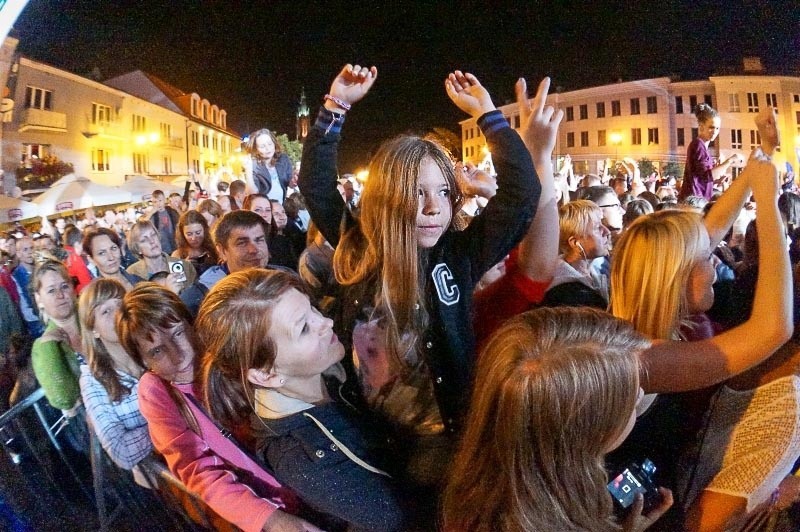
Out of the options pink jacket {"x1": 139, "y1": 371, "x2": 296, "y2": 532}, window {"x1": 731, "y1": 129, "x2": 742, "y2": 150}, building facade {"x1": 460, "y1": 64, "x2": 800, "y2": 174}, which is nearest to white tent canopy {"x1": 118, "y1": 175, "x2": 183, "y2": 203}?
pink jacket {"x1": 139, "y1": 371, "x2": 296, "y2": 532}

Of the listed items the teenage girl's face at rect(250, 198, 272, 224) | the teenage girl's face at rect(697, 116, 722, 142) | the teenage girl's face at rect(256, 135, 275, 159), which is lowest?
the teenage girl's face at rect(250, 198, 272, 224)

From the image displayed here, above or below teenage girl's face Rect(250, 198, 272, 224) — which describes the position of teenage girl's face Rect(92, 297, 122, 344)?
below

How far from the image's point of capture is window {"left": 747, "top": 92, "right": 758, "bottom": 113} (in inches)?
72.1

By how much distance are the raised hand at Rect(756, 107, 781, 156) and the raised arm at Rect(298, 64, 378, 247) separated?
4.12ft

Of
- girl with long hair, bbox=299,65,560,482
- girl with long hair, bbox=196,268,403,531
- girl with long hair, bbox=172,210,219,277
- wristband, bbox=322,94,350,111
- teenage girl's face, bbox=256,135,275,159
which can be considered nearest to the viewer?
girl with long hair, bbox=196,268,403,531

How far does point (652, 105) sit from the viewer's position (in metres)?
1.91

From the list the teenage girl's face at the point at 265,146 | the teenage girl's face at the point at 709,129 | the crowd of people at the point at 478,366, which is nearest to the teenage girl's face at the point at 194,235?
the teenage girl's face at the point at 265,146

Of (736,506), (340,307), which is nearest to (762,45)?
(736,506)

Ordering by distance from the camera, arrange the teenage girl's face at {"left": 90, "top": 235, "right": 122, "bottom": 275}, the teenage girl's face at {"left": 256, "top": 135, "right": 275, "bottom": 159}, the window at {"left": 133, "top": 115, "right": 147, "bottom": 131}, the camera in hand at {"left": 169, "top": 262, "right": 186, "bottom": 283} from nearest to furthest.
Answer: the window at {"left": 133, "top": 115, "right": 147, "bottom": 131} → the teenage girl's face at {"left": 256, "top": 135, "right": 275, "bottom": 159} → the camera in hand at {"left": 169, "top": 262, "right": 186, "bottom": 283} → the teenage girl's face at {"left": 90, "top": 235, "right": 122, "bottom": 275}

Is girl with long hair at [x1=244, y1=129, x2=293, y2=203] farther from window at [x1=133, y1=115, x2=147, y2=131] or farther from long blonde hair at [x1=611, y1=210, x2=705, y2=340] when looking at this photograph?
long blonde hair at [x1=611, y1=210, x2=705, y2=340]

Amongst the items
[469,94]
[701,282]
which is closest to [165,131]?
[469,94]

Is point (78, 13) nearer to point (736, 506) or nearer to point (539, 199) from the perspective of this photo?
point (539, 199)

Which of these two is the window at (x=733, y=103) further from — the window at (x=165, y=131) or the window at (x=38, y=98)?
the window at (x=38, y=98)

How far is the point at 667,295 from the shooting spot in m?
1.55
